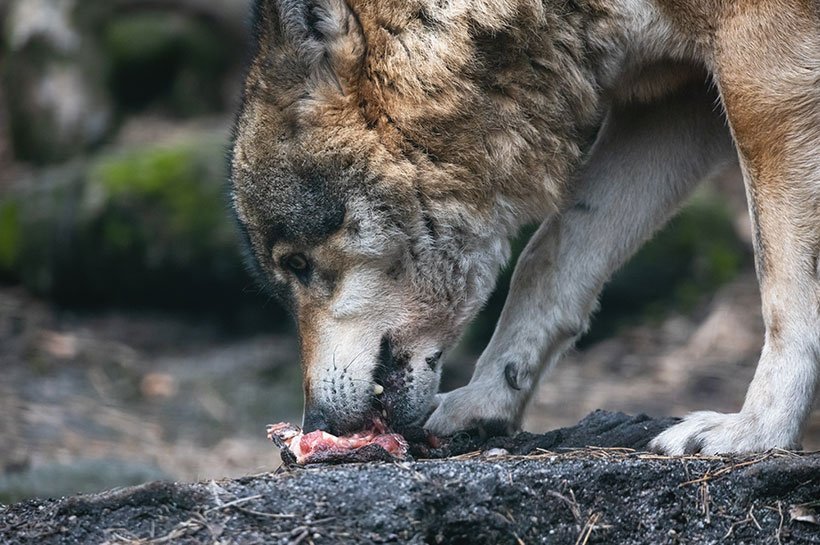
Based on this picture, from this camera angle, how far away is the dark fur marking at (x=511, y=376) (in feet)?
15.4

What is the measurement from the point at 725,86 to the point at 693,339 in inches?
234

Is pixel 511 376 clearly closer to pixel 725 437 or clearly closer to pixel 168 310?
pixel 725 437

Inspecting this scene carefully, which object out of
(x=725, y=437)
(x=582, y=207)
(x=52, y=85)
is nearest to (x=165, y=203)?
(x=52, y=85)

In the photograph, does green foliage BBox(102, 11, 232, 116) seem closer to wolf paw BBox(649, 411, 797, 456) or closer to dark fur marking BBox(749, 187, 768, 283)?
dark fur marking BBox(749, 187, 768, 283)

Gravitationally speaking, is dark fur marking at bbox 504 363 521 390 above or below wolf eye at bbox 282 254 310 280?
below

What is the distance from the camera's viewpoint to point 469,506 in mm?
3383

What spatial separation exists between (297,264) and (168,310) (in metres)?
6.03

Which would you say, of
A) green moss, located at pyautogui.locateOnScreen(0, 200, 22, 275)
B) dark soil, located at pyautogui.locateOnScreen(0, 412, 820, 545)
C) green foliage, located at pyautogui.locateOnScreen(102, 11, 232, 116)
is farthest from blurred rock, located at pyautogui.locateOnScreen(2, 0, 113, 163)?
dark soil, located at pyautogui.locateOnScreen(0, 412, 820, 545)

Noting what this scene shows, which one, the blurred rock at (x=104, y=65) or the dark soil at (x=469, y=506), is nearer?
the dark soil at (x=469, y=506)

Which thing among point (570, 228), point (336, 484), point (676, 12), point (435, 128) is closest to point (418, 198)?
point (435, 128)

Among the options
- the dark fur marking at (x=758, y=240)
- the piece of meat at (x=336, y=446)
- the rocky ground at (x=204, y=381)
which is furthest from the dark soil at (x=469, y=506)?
the rocky ground at (x=204, y=381)

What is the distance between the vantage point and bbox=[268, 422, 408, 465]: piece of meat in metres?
3.96

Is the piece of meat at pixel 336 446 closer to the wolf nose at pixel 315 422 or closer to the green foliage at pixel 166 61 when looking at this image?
the wolf nose at pixel 315 422

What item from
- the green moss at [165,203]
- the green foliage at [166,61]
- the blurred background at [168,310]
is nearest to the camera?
the blurred background at [168,310]
